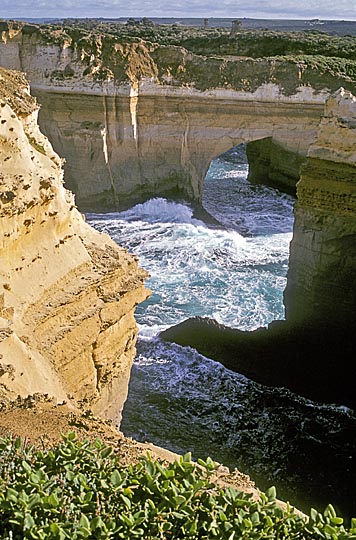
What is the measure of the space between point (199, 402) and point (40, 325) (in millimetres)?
6787

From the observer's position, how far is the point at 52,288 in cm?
712

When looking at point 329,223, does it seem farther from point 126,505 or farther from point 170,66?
point 170,66

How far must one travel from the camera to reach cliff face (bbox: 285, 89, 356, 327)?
42.2ft

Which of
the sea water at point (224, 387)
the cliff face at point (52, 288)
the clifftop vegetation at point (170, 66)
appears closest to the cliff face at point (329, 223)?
the sea water at point (224, 387)

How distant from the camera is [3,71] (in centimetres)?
873

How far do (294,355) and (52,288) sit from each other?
27.5 feet

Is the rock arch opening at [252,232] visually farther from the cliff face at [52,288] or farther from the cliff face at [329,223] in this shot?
the cliff face at [52,288]

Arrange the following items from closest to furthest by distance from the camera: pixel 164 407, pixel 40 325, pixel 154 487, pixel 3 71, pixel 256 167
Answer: pixel 154 487
pixel 40 325
pixel 3 71
pixel 164 407
pixel 256 167

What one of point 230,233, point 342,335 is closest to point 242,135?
point 230,233

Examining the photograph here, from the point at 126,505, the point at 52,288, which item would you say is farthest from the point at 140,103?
the point at 126,505

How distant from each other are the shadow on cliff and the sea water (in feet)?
1.07

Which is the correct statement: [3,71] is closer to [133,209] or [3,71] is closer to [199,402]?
[199,402]

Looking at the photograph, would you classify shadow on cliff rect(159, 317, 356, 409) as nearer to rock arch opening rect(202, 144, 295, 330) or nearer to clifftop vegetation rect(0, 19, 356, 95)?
rock arch opening rect(202, 144, 295, 330)

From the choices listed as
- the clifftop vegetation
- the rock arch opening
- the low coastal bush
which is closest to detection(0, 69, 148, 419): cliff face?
the low coastal bush
